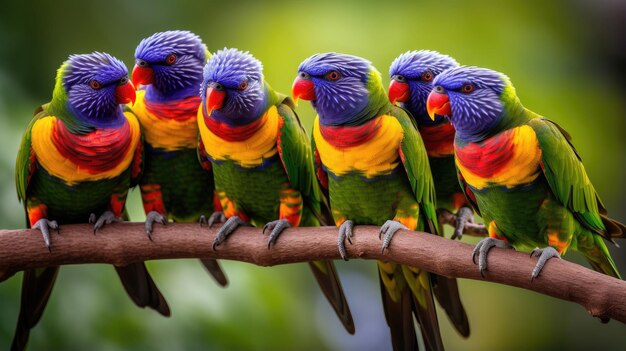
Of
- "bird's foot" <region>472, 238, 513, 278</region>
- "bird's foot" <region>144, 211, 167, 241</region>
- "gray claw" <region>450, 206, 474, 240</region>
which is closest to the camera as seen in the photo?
"bird's foot" <region>472, 238, 513, 278</region>

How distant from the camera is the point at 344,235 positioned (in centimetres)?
231

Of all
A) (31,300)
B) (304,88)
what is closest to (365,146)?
(304,88)

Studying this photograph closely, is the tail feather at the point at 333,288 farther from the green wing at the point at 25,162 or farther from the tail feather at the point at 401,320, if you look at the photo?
the green wing at the point at 25,162

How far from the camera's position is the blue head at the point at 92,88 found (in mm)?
2371

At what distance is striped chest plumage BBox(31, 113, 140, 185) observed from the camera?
2412 mm

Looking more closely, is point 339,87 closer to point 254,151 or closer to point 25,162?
point 254,151

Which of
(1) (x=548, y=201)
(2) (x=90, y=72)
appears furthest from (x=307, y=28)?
(1) (x=548, y=201)

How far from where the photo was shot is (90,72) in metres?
2.38

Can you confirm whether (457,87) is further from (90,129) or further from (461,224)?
(90,129)

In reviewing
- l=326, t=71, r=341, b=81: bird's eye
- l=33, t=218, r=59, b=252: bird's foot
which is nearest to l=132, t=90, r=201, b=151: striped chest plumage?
l=33, t=218, r=59, b=252: bird's foot

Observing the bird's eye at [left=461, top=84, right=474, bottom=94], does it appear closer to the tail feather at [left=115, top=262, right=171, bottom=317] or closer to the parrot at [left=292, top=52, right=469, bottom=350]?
the parrot at [left=292, top=52, right=469, bottom=350]

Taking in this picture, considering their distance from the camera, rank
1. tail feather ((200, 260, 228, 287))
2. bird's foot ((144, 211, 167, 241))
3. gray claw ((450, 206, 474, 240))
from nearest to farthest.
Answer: bird's foot ((144, 211, 167, 241)) → gray claw ((450, 206, 474, 240)) → tail feather ((200, 260, 228, 287))

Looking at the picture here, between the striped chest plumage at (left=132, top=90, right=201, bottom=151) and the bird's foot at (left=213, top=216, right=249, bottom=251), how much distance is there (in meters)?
→ 0.34

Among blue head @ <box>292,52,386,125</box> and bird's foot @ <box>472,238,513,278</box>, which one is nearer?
bird's foot @ <box>472,238,513,278</box>
